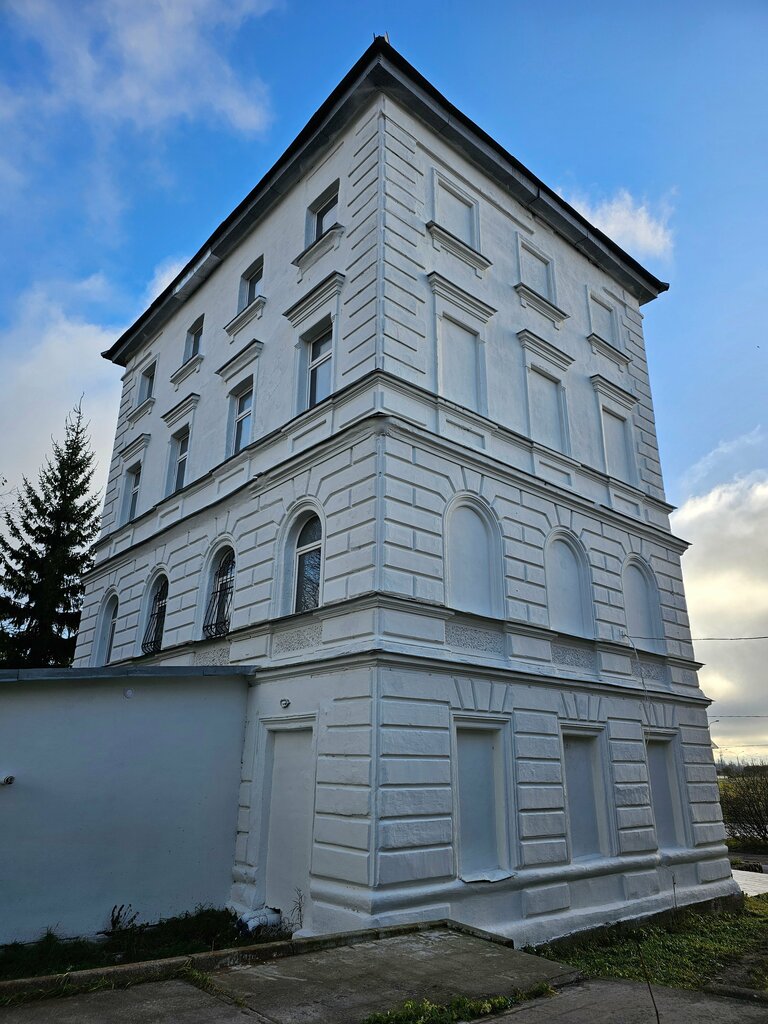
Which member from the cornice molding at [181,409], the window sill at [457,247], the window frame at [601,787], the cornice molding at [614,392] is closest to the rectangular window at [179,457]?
the cornice molding at [181,409]

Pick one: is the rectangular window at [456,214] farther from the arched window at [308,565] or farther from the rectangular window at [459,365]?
the arched window at [308,565]

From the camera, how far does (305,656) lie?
10.8 metres

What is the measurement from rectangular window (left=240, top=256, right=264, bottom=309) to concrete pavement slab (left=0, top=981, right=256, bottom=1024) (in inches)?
559

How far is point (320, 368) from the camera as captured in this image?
13250 mm

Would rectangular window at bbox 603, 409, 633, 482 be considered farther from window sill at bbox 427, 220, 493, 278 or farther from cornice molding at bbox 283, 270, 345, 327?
cornice molding at bbox 283, 270, 345, 327

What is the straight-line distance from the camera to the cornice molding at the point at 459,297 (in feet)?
41.5

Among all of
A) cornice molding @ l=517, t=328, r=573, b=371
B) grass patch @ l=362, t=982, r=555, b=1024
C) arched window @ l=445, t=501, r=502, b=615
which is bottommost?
grass patch @ l=362, t=982, r=555, b=1024

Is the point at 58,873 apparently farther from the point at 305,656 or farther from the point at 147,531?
the point at 147,531

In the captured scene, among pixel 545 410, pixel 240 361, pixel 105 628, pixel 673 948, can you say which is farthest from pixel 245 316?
pixel 673 948

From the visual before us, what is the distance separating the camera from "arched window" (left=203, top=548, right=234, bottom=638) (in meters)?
13.8

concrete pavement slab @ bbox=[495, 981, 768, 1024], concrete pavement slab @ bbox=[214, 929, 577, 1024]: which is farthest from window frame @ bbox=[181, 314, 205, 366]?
concrete pavement slab @ bbox=[495, 981, 768, 1024]

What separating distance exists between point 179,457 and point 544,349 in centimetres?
945

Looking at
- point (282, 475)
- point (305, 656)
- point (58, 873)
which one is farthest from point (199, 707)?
point (282, 475)

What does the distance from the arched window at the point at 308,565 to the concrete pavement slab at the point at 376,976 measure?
5.42m
